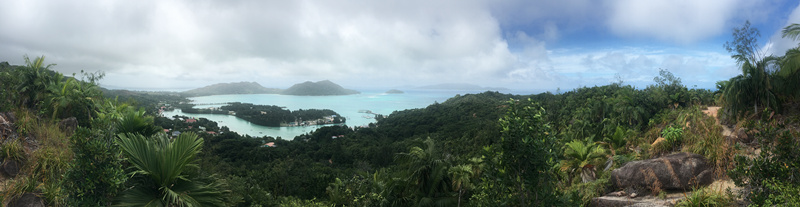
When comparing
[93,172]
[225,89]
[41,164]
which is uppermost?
[225,89]

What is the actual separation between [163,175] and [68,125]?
558 centimetres

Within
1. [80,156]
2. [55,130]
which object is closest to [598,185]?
[80,156]

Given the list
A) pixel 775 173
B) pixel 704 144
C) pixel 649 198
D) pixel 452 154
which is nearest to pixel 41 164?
pixel 452 154

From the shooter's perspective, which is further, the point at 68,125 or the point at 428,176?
the point at 428,176

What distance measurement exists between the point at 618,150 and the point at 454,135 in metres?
23.3

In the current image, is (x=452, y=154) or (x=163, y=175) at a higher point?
(x=163, y=175)

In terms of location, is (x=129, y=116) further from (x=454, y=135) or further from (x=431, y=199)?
(x=454, y=135)

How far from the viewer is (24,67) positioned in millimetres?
7219

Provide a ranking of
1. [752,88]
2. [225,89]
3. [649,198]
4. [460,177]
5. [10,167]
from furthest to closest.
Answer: [225,89] < [752,88] < [460,177] < [649,198] < [10,167]

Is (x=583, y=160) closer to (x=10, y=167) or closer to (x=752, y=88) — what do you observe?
(x=752, y=88)

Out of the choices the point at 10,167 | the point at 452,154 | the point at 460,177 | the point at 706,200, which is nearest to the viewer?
the point at 10,167

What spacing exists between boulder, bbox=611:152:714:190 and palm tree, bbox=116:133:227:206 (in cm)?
749

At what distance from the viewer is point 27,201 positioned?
3773 mm

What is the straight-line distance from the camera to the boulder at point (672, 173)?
19.0 ft
